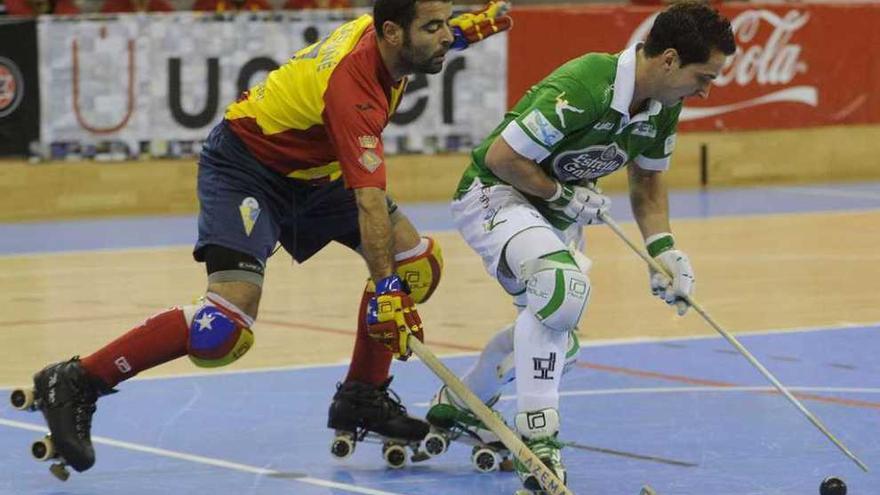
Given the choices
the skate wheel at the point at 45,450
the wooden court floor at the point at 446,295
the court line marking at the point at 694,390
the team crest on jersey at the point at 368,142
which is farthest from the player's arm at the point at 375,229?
the wooden court floor at the point at 446,295

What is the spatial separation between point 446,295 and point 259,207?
198 inches

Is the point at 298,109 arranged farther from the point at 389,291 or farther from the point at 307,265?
the point at 307,265

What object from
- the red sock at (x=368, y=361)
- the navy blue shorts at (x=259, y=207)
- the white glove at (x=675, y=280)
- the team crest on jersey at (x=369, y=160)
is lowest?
the red sock at (x=368, y=361)

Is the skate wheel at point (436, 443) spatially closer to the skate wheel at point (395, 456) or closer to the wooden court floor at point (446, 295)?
the skate wheel at point (395, 456)

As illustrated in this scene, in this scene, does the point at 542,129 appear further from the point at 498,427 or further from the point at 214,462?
the point at 214,462

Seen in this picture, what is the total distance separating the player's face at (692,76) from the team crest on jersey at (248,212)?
162 centimetres

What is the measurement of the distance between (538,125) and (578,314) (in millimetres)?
726

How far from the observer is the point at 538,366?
668 centimetres

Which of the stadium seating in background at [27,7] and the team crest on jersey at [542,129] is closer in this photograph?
the team crest on jersey at [542,129]

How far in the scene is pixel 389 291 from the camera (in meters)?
6.52

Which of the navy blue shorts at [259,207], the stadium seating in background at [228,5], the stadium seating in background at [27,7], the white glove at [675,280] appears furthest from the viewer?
the stadium seating in background at [228,5]

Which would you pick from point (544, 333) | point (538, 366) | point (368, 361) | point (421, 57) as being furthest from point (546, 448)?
point (421, 57)

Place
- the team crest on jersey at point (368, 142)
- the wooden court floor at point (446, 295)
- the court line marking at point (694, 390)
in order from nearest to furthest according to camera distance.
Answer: the team crest on jersey at point (368, 142), the court line marking at point (694, 390), the wooden court floor at point (446, 295)

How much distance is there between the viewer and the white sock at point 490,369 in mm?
7352
